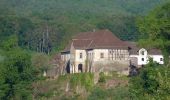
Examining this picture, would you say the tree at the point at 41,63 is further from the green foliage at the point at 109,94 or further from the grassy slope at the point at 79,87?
the green foliage at the point at 109,94

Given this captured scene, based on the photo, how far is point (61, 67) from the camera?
78812 mm

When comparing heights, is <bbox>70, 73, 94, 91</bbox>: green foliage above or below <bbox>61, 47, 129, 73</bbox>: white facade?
below

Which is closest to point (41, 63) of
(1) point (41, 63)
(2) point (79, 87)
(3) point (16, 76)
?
(1) point (41, 63)

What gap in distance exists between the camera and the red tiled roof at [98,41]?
73.9 metres

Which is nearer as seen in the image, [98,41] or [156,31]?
Result: [156,31]

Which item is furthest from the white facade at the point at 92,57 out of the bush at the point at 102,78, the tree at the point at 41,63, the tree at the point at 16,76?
the tree at the point at 16,76

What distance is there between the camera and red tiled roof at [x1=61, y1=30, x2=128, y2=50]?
73938mm

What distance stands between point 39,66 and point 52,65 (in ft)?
8.47

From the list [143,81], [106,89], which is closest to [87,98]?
[106,89]

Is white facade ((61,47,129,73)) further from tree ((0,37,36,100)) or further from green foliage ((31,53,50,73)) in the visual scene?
tree ((0,37,36,100))

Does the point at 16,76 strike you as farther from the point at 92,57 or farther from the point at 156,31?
the point at 156,31

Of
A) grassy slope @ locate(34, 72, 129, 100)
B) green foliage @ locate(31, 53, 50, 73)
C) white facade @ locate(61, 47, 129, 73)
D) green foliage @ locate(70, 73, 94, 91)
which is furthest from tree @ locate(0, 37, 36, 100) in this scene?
green foliage @ locate(31, 53, 50, 73)

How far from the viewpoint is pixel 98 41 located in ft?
244

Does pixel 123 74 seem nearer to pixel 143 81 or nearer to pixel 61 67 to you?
pixel 61 67
